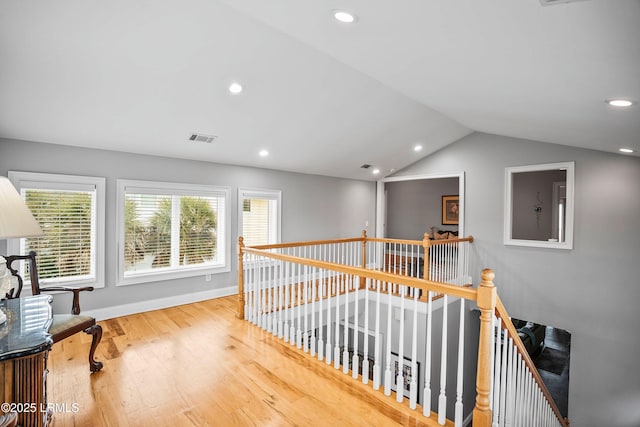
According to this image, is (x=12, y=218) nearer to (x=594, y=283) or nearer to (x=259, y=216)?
(x=259, y=216)

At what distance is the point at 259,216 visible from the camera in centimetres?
590

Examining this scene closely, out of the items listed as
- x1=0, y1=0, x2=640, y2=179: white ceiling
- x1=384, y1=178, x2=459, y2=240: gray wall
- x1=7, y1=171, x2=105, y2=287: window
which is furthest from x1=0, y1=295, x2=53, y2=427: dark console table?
x1=384, y1=178, x2=459, y2=240: gray wall

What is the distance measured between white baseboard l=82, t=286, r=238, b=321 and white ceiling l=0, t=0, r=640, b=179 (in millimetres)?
2171

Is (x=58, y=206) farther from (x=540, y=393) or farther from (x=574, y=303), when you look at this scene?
(x=574, y=303)

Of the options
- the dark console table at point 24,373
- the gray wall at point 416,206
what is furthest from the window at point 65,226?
the gray wall at point 416,206

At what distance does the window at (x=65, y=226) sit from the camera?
3.79m

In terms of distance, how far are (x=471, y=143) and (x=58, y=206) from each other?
6810mm

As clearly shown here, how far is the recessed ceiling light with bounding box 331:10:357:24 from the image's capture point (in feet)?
6.52

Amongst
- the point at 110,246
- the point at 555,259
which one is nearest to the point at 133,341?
the point at 110,246

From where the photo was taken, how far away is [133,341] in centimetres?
355

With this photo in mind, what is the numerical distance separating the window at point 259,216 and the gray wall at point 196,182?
129 millimetres

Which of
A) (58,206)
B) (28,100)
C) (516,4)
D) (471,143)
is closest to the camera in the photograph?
(516,4)

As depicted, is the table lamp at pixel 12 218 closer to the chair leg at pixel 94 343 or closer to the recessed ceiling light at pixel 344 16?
the chair leg at pixel 94 343

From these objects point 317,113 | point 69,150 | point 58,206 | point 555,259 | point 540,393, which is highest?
point 317,113
